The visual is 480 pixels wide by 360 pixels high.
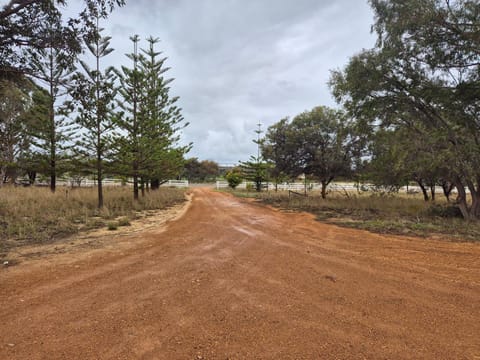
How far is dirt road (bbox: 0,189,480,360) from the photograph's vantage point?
2.13 metres

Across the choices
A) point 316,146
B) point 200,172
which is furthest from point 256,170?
point 200,172

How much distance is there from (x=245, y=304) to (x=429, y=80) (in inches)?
423

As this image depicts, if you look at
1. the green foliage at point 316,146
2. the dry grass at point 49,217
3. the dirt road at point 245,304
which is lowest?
the dirt road at point 245,304

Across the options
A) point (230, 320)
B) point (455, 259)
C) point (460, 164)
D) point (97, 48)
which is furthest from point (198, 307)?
point (97, 48)

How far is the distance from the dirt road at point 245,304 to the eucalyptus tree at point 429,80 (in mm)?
5073

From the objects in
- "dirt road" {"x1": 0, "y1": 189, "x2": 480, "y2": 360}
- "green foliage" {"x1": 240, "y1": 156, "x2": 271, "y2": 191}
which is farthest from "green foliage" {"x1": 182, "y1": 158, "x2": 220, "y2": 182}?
"dirt road" {"x1": 0, "y1": 189, "x2": 480, "y2": 360}

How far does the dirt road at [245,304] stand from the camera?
7.00 ft

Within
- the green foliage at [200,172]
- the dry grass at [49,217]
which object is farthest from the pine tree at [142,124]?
the green foliage at [200,172]

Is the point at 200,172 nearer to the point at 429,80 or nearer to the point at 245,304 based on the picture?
the point at 429,80

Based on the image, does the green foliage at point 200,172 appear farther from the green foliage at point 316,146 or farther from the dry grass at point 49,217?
the dry grass at point 49,217

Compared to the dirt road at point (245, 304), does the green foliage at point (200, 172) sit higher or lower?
higher

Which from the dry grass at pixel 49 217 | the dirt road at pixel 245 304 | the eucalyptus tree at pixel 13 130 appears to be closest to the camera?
the dirt road at pixel 245 304

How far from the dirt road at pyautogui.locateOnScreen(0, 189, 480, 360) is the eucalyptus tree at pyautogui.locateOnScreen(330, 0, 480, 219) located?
5073 mm

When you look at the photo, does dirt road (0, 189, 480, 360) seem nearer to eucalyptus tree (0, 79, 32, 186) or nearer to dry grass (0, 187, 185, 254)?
dry grass (0, 187, 185, 254)
